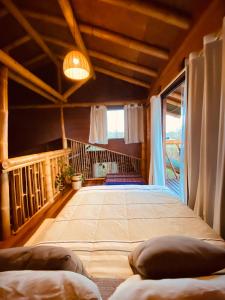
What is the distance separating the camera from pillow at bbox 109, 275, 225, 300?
585mm

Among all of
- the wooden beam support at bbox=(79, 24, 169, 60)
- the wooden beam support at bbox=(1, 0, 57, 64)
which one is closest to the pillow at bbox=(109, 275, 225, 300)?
the wooden beam support at bbox=(79, 24, 169, 60)

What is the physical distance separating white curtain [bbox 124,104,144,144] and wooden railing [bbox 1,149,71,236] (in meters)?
1.93

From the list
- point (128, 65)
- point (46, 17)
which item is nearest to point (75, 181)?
point (128, 65)

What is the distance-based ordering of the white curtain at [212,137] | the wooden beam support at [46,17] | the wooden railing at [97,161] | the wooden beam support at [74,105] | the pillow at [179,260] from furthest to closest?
1. the wooden railing at [97,161]
2. the wooden beam support at [74,105]
3. the wooden beam support at [46,17]
4. the white curtain at [212,137]
5. the pillow at [179,260]

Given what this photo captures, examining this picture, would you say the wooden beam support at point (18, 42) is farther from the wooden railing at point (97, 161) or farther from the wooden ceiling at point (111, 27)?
the wooden railing at point (97, 161)

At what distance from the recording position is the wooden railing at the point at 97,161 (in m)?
5.60

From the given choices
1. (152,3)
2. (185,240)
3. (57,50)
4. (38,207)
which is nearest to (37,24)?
(57,50)

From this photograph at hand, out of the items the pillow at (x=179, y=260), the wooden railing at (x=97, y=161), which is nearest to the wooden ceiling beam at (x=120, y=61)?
the wooden railing at (x=97, y=161)

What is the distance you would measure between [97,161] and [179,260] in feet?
16.1

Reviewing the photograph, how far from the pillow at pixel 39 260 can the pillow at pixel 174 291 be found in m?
0.25

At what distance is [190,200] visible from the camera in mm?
1997

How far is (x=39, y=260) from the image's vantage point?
795 mm

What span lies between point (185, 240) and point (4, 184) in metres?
2.32

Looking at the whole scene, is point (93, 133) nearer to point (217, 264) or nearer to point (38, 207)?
point (38, 207)
